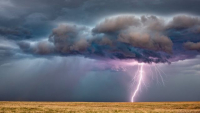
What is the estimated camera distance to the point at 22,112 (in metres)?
48.7

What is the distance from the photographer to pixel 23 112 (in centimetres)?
4869

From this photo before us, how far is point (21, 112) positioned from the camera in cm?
4862

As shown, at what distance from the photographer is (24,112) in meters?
48.7

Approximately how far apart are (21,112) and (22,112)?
209 millimetres

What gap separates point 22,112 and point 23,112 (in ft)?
0.76

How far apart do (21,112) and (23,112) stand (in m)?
0.42

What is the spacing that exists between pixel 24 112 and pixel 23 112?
218mm

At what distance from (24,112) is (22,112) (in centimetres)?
45

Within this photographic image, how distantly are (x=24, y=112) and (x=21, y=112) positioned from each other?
2.08 ft
